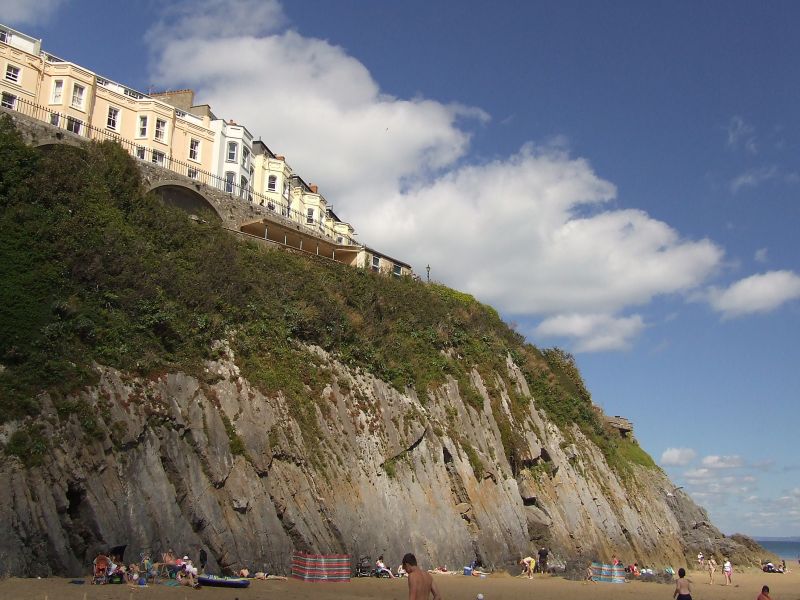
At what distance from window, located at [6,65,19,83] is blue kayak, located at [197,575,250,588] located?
1368 inches

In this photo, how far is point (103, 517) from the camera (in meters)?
18.5

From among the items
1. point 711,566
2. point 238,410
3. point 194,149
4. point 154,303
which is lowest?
point 711,566

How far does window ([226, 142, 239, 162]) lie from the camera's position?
171 ft

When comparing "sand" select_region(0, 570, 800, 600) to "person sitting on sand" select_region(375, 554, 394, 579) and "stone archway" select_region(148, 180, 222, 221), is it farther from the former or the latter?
"stone archway" select_region(148, 180, 222, 221)

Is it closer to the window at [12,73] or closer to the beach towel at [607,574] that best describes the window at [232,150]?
the window at [12,73]

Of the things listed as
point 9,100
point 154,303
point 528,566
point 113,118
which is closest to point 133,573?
point 154,303

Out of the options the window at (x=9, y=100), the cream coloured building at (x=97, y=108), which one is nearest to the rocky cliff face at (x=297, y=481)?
the cream coloured building at (x=97, y=108)

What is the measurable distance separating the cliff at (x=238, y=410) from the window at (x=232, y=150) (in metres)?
16.3

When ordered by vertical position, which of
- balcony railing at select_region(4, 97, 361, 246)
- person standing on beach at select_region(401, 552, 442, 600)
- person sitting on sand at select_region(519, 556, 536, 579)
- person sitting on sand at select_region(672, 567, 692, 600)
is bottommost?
person sitting on sand at select_region(519, 556, 536, 579)

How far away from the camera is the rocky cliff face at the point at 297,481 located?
1836 cm

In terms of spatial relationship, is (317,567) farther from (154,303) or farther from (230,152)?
(230,152)

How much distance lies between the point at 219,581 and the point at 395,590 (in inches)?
232

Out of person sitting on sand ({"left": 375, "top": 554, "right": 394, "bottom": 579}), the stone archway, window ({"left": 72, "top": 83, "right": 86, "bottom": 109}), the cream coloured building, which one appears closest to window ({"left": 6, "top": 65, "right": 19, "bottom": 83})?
the cream coloured building

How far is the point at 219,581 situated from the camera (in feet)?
61.0
